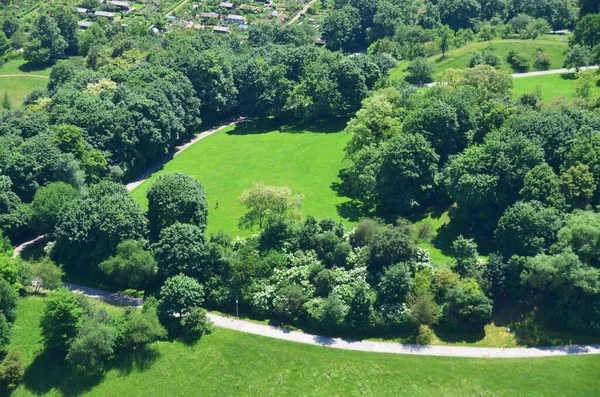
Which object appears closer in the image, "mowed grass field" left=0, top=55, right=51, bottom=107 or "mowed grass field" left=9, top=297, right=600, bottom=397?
"mowed grass field" left=9, top=297, right=600, bottom=397

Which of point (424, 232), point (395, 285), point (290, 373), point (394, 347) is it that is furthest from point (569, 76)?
point (290, 373)

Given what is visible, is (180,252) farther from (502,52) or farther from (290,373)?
(502,52)

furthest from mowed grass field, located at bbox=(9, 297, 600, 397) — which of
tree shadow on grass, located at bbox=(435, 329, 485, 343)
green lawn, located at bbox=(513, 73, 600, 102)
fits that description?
→ green lawn, located at bbox=(513, 73, 600, 102)

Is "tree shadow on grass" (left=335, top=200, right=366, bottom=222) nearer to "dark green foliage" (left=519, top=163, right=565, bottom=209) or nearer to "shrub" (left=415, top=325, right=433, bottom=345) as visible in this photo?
"dark green foliage" (left=519, top=163, right=565, bottom=209)

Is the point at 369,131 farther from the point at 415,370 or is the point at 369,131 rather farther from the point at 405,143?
the point at 415,370

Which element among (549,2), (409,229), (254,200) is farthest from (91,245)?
(549,2)
